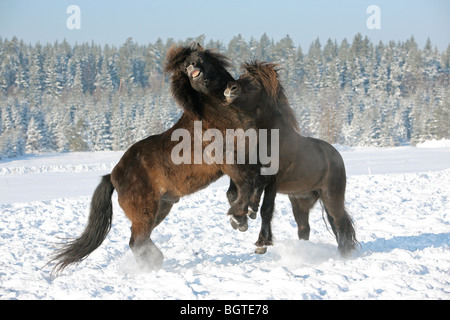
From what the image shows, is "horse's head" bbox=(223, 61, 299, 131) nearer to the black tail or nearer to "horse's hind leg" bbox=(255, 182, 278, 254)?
"horse's hind leg" bbox=(255, 182, 278, 254)

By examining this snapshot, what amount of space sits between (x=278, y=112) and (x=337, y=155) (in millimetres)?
1264

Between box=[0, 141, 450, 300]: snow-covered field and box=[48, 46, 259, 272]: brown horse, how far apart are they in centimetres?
52

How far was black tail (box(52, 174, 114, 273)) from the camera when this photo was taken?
16.4 feet

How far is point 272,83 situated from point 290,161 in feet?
3.25

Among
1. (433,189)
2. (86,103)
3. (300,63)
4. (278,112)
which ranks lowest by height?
(433,189)

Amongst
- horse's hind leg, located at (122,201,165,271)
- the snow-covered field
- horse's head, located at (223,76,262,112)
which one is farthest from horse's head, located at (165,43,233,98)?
the snow-covered field

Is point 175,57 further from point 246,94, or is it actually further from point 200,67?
point 246,94

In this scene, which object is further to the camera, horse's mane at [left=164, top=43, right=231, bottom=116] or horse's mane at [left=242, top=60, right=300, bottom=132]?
horse's mane at [left=242, top=60, right=300, bottom=132]

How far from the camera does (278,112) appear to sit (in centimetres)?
509

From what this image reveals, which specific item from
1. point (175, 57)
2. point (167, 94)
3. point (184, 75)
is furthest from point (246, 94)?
point (167, 94)

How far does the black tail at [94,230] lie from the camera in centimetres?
500

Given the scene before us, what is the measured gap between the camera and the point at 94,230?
5230mm

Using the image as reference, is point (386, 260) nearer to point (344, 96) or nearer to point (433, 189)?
point (433, 189)

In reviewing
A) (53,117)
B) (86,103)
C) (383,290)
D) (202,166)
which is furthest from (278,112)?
(86,103)
